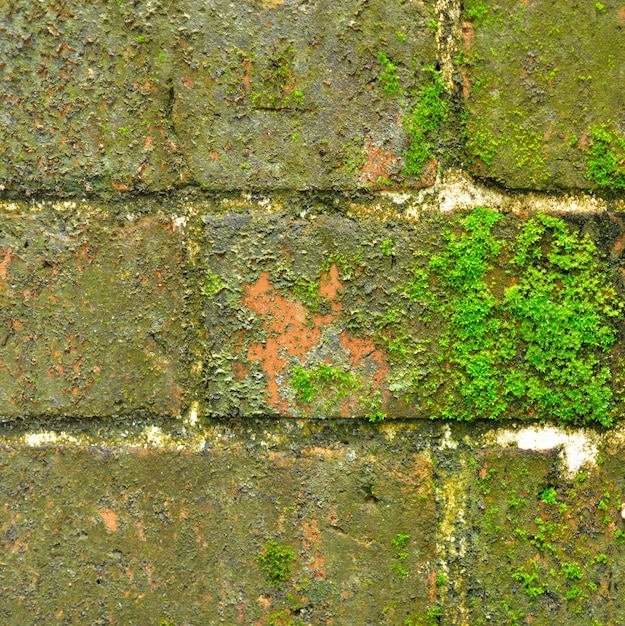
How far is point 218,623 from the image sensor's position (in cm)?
82

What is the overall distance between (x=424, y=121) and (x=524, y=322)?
27cm

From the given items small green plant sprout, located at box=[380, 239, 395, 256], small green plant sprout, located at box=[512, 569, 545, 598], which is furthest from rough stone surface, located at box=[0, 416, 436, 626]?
small green plant sprout, located at box=[380, 239, 395, 256]

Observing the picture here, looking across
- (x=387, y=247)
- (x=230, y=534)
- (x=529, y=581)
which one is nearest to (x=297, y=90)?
(x=387, y=247)

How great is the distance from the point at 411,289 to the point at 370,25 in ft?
1.02

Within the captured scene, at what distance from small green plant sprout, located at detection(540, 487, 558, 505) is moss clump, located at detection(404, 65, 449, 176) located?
42cm

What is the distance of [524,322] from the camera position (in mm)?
805

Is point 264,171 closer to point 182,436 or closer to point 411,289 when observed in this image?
point 411,289

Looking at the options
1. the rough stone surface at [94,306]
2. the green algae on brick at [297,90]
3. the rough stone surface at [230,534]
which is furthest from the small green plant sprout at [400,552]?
the green algae on brick at [297,90]

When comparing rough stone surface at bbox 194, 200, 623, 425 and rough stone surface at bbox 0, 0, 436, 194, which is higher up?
rough stone surface at bbox 0, 0, 436, 194

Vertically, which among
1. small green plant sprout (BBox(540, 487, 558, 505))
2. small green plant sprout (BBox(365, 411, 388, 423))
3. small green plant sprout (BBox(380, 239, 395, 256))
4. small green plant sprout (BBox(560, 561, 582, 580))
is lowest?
small green plant sprout (BBox(560, 561, 582, 580))

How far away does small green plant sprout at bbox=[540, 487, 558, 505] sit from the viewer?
2.69 feet

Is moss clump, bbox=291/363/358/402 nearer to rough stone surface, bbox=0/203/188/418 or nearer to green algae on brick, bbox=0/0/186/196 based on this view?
rough stone surface, bbox=0/203/188/418

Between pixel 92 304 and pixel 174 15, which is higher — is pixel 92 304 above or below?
below

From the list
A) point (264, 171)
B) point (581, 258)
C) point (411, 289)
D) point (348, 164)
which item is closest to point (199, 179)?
point (264, 171)
